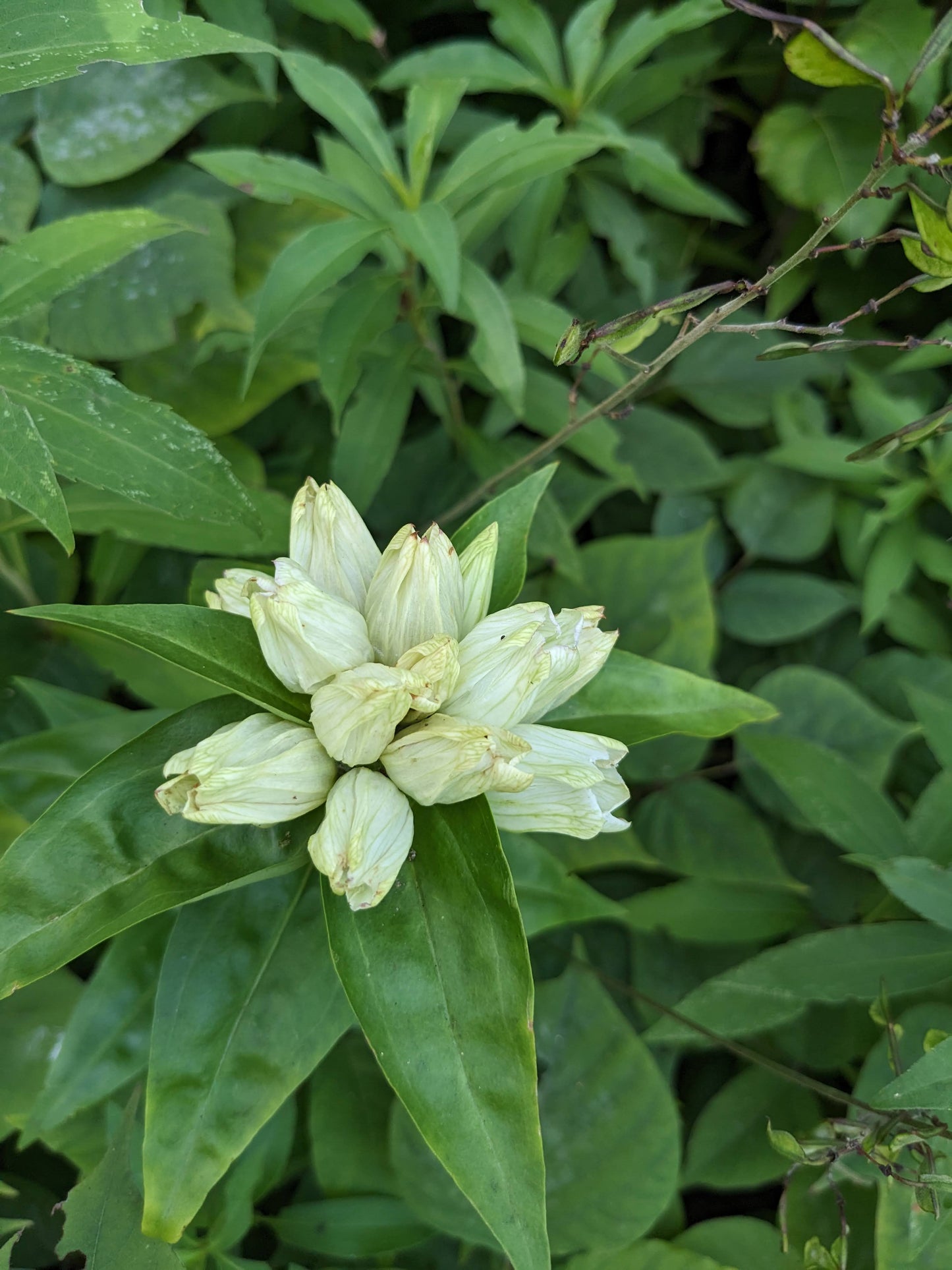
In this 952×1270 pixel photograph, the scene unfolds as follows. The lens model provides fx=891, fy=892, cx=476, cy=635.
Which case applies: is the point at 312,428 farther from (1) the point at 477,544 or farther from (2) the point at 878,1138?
(2) the point at 878,1138

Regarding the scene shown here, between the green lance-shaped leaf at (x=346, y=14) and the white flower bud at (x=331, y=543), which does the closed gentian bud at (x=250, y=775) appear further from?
the green lance-shaped leaf at (x=346, y=14)

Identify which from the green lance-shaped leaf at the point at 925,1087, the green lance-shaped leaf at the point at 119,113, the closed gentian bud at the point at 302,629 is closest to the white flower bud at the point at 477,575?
the closed gentian bud at the point at 302,629

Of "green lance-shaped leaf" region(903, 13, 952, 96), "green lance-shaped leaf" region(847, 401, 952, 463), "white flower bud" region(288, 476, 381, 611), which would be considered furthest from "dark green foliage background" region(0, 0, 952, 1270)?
"green lance-shaped leaf" region(903, 13, 952, 96)

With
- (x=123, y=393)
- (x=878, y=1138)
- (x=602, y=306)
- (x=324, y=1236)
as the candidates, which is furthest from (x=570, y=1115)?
(x=602, y=306)

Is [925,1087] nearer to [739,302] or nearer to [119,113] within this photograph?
[739,302]

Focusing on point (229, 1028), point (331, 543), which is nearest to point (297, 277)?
point (331, 543)
